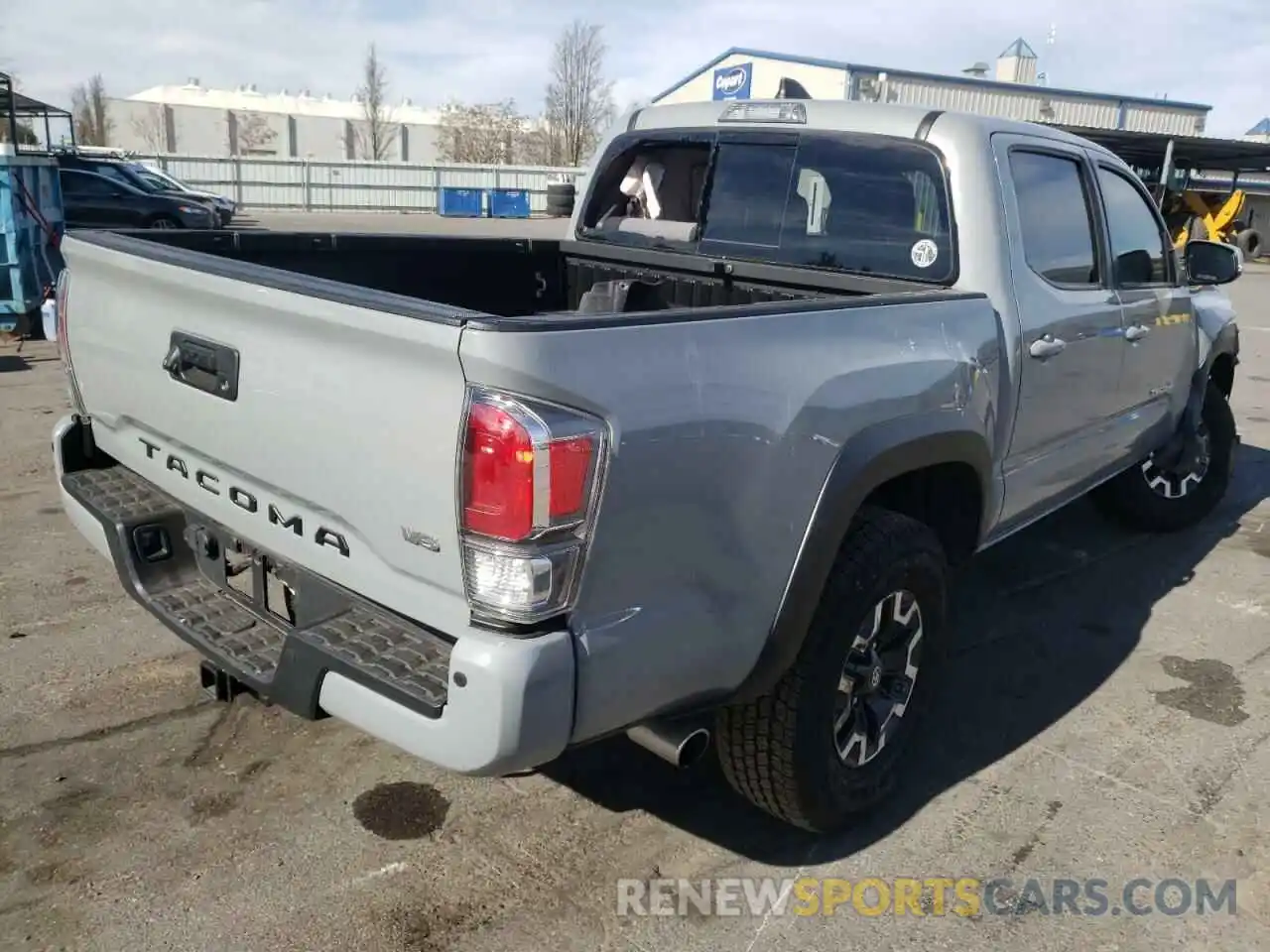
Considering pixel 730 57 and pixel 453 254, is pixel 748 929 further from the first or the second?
pixel 730 57

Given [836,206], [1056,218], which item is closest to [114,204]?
[836,206]

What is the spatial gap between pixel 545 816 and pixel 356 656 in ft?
3.32

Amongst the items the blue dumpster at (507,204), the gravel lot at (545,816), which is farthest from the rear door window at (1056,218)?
the blue dumpster at (507,204)

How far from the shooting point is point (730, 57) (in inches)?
1270

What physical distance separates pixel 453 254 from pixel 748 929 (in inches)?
111

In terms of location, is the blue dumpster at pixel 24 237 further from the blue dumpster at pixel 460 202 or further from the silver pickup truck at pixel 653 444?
the blue dumpster at pixel 460 202

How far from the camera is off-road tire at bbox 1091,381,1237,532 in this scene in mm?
5727

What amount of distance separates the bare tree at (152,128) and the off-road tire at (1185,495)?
85.5 metres

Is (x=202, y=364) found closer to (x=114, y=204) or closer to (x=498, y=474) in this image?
(x=498, y=474)

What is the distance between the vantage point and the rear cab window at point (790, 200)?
139 inches

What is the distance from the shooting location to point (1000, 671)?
4.08 metres

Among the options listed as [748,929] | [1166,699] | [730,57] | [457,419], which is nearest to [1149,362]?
[1166,699]

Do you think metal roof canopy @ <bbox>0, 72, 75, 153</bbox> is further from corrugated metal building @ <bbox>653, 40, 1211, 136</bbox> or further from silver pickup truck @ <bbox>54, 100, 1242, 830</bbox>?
corrugated metal building @ <bbox>653, 40, 1211, 136</bbox>

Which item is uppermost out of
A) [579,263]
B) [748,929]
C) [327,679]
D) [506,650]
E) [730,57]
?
[730,57]
